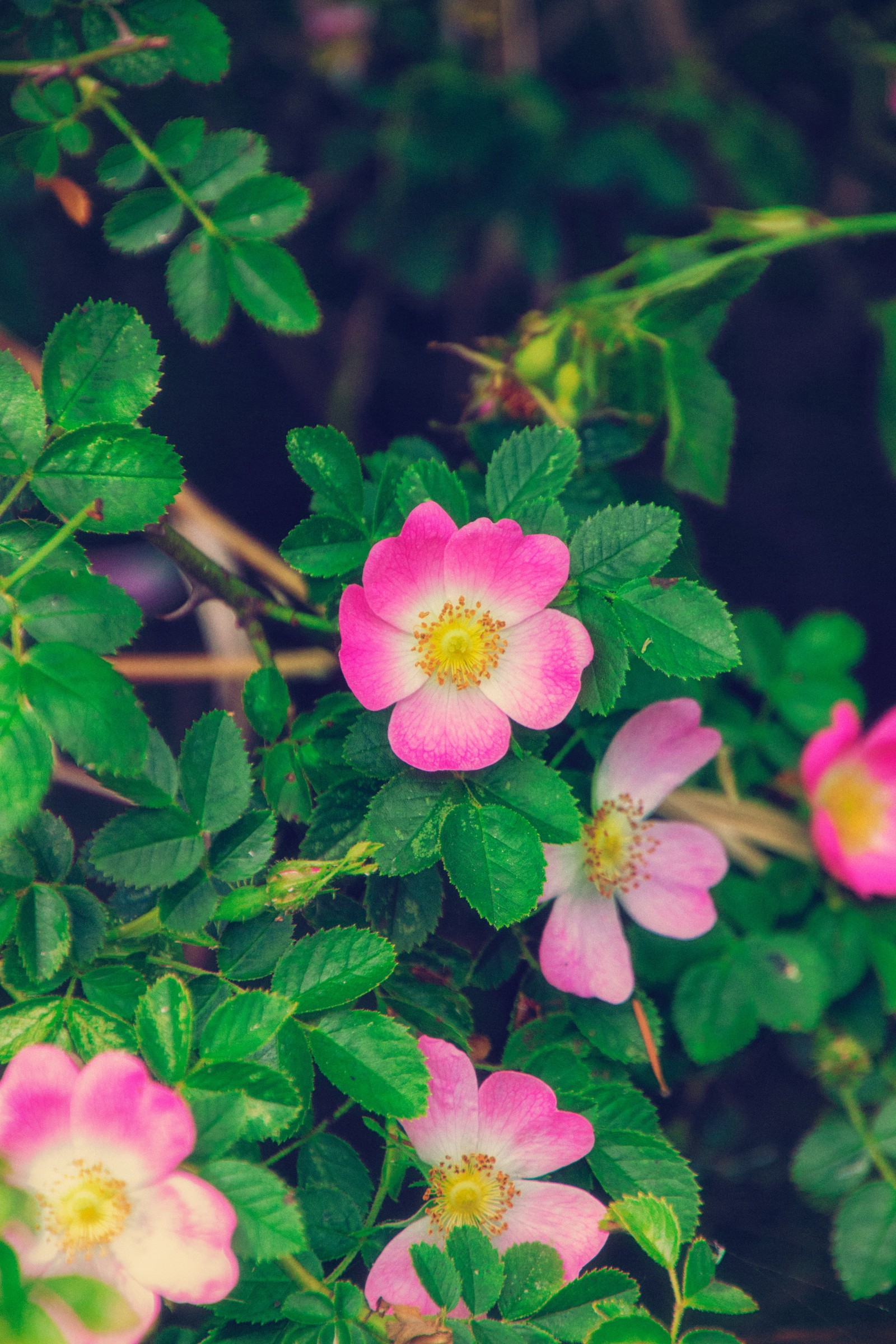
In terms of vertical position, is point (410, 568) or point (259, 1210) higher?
point (410, 568)

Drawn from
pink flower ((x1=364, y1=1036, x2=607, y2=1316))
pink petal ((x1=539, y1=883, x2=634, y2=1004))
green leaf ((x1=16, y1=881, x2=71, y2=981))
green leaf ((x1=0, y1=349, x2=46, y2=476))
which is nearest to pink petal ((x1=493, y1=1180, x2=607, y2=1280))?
pink flower ((x1=364, y1=1036, x2=607, y2=1316))

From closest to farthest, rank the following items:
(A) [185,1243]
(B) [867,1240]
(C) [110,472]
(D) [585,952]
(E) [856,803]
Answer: (A) [185,1243], (C) [110,472], (D) [585,952], (B) [867,1240], (E) [856,803]

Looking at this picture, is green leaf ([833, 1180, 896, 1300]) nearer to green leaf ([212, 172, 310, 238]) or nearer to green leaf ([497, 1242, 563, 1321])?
green leaf ([497, 1242, 563, 1321])

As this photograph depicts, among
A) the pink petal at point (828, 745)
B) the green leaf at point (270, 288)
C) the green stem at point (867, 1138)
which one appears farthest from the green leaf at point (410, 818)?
the green stem at point (867, 1138)

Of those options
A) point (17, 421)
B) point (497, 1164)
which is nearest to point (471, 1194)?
point (497, 1164)

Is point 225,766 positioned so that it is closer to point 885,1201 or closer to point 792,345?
point 885,1201

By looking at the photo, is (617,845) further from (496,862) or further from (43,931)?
(43,931)

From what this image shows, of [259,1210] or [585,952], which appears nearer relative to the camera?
[259,1210]
